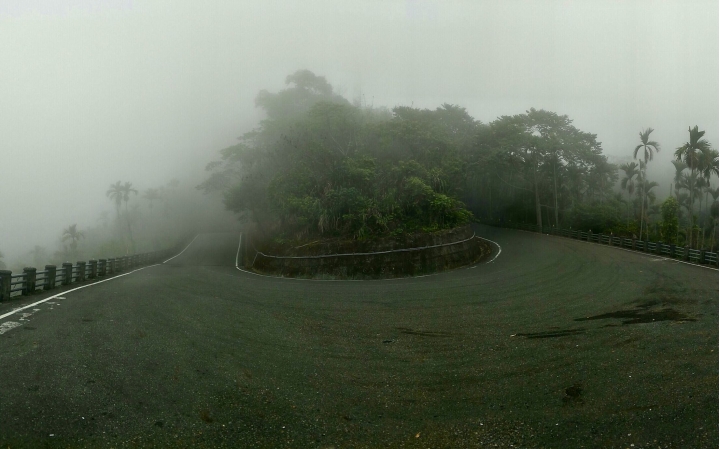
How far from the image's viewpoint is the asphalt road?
17.1ft

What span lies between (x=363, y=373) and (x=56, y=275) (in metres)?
15.7

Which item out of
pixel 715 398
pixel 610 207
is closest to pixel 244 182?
pixel 610 207

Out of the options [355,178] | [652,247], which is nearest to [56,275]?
[355,178]

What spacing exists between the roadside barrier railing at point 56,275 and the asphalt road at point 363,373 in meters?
1.22

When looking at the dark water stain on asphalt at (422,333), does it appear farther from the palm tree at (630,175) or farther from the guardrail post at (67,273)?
the palm tree at (630,175)

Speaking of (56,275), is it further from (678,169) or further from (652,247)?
(678,169)

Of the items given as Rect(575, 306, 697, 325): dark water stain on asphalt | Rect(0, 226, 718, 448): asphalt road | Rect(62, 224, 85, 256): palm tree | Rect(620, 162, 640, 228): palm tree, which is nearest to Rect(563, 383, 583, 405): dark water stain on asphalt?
Rect(0, 226, 718, 448): asphalt road

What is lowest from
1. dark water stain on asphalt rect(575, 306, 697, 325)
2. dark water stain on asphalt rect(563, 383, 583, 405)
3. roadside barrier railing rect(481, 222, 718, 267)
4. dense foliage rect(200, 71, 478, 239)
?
dark water stain on asphalt rect(563, 383, 583, 405)

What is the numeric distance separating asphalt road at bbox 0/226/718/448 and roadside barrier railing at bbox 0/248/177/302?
3.99 feet

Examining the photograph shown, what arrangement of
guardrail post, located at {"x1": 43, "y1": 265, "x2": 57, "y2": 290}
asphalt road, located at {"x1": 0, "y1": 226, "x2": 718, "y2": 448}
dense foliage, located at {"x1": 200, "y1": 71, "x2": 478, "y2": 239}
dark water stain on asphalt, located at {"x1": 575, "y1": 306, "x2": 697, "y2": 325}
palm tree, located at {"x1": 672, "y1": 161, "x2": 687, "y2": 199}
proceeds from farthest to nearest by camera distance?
palm tree, located at {"x1": 672, "y1": 161, "x2": 687, "y2": 199}, dense foliage, located at {"x1": 200, "y1": 71, "x2": 478, "y2": 239}, guardrail post, located at {"x1": 43, "y1": 265, "x2": 57, "y2": 290}, dark water stain on asphalt, located at {"x1": 575, "y1": 306, "x2": 697, "y2": 325}, asphalt road, located at {"x1": 0, "y1": 226, "x2": 718, "y2": 448}

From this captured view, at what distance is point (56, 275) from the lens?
59.0 ft

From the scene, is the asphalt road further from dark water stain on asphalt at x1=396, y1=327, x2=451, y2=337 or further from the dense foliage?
the dense foliage

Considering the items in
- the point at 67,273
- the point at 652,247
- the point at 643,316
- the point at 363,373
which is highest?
the point at 652,247

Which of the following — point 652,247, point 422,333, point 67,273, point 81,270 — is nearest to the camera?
point 422,333
